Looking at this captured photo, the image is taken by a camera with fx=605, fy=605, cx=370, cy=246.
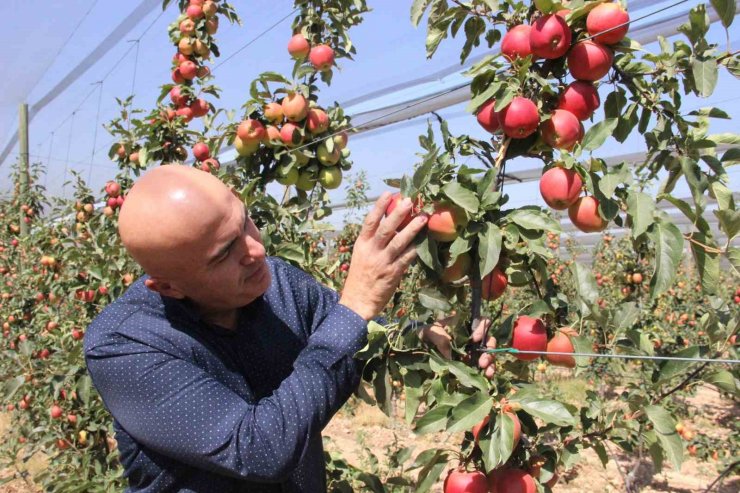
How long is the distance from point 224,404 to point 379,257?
1.13ft

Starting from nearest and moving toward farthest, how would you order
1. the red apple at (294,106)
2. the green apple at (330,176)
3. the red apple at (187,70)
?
the red apple at (294,106), the green apple at (330,176), the red apple at (187,70)

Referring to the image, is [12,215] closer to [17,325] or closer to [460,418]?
[17,325]

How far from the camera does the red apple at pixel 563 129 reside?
0.95m

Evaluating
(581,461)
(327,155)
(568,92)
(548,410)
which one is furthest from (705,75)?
(581,461)

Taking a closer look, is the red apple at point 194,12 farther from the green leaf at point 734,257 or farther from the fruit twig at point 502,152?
the green leaf at point 734,257

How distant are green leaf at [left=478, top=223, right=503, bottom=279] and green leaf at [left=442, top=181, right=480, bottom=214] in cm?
4

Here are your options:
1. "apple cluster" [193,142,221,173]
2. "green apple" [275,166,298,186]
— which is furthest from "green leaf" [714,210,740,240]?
"apple cluster" [193,142,221,173]

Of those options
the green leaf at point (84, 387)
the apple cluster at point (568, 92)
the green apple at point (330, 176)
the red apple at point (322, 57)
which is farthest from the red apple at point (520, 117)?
the green leaf at point (84, 387)

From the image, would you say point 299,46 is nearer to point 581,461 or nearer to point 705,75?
point 705,75

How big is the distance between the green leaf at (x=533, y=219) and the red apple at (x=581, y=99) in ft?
0.59

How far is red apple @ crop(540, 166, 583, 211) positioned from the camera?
0.92 m

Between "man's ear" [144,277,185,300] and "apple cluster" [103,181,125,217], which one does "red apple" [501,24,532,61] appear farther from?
"apple cluster" [103,181,125,217]

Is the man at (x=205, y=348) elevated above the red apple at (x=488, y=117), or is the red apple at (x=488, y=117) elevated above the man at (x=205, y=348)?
the red apple at (x=488, y=117)

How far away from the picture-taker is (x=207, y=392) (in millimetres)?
976
